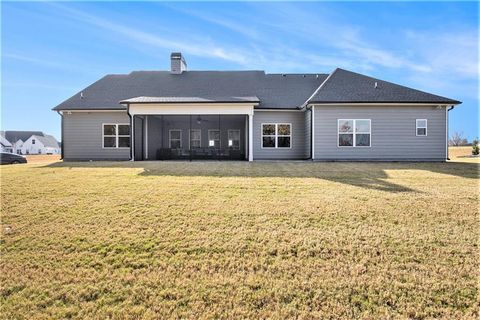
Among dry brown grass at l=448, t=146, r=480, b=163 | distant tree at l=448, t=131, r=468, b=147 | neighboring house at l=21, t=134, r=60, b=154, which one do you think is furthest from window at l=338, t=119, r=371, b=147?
neighboring house at l=21, t=134, r=60, b=154

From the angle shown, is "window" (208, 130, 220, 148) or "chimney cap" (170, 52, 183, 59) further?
"window" (208, 130, 220, 148)

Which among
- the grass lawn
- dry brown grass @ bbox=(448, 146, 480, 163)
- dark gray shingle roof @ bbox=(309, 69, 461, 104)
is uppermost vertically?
dark gray shingle roof @ bbox=(309, 69, 461, 104)

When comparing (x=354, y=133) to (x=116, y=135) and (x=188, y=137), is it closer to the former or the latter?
(x=188, y=137)

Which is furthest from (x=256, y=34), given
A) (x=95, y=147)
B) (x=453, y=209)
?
(x=453, y=209)

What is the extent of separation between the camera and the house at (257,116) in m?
14.8

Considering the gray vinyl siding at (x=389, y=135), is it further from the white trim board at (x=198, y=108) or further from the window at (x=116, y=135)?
the window at (x=116, y=135)

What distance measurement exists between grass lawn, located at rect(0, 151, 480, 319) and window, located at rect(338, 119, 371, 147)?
860 centimetres

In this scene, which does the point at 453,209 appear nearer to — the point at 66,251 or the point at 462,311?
the point at 462,311

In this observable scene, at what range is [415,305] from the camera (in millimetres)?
2824

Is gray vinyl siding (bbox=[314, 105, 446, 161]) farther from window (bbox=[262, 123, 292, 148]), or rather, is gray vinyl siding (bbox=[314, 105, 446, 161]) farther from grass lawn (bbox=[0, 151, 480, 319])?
grass lawn (bbox=[0, 151, 480, 319])

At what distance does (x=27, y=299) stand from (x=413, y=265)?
14.6 feet

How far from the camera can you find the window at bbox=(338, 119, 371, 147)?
14.9 m

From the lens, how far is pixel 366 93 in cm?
1524

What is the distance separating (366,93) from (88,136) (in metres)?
16.1
